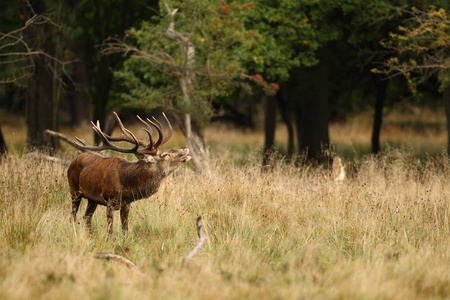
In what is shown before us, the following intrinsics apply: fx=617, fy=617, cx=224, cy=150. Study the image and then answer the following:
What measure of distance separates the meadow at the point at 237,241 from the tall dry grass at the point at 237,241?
2 centimetres

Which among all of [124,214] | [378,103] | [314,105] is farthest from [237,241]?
[378,103]

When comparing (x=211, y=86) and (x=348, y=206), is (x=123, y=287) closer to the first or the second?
(x=348, y=206)

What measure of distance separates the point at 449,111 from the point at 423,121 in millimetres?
16625

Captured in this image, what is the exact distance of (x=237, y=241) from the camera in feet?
22.6

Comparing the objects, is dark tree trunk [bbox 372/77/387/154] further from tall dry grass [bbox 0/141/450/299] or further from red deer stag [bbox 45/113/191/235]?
red deer stag [bbox 45/113/191/235]

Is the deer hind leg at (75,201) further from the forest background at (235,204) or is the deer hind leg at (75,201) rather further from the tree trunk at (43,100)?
the tree trunk at (43,100)

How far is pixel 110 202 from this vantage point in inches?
274

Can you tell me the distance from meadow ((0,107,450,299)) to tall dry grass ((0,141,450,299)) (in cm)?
2

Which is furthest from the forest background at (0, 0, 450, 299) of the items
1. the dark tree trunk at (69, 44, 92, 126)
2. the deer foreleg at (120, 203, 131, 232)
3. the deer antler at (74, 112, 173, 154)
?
the dark tree trunk at (69, 44, 92, 126)

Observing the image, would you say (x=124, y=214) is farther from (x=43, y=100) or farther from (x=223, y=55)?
(x=43, y=100)

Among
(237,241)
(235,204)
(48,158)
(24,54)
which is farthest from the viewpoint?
(24,54)

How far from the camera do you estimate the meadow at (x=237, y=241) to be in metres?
5.34

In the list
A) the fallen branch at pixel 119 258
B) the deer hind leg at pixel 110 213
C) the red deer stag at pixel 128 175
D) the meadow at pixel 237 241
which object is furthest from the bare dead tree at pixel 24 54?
the fallen branch at pixel 119 258

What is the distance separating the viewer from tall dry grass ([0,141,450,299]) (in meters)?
5.34
